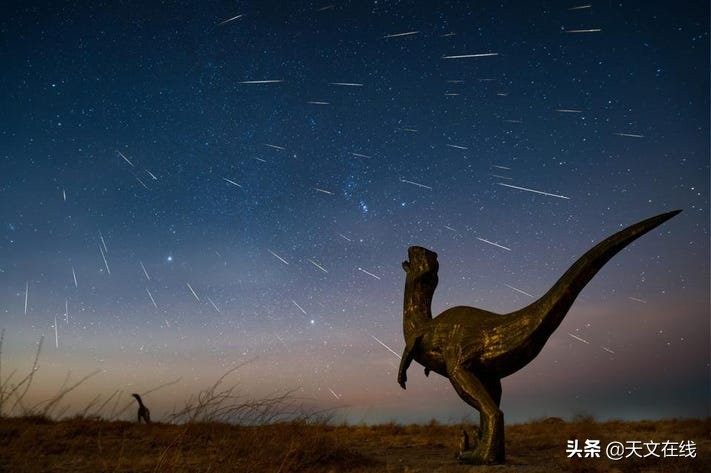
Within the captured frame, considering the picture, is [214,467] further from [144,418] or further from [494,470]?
[144,418]

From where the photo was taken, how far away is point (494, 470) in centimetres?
616

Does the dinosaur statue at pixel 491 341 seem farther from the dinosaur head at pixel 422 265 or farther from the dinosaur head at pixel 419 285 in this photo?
the dinosaur head at pixel 422 265

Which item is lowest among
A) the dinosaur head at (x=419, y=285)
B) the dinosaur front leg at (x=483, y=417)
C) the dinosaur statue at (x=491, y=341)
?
the dinosaur front leg at (x=483, y=417)

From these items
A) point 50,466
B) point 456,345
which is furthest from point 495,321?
point 50,466

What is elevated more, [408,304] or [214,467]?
[408,304]

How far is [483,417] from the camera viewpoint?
6832 mm

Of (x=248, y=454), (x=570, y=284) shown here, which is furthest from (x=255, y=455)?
(x=570, y=284)

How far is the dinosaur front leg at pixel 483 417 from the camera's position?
6.65m

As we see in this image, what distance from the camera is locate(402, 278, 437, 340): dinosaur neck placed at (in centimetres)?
812

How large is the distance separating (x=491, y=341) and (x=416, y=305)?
60.4 inches

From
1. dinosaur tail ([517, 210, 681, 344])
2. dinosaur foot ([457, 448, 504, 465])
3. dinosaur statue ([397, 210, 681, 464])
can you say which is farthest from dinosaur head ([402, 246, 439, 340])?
dinosaur foot ([457, 448, 504, 465])

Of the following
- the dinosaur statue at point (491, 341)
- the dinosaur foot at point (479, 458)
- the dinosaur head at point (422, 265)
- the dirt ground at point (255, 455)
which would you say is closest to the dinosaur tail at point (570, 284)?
the dinosaur statue at point (491, 341)

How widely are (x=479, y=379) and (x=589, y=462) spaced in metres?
1.70

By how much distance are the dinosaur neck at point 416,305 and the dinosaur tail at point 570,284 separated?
172cm
